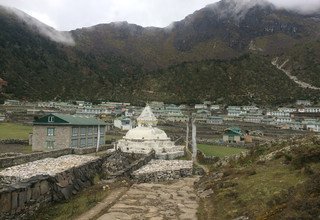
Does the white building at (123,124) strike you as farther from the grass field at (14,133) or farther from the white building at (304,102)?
the white building at (304,102)

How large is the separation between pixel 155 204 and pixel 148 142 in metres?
24.3

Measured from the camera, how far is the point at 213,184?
17.9 metres

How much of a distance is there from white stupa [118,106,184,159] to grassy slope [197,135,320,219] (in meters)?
17.2

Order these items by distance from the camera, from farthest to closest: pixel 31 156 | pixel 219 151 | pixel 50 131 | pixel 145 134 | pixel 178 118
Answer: pixel 178 118 → pixel 219 151 → pixel 145 134 → pixel 50 131 → pixel 31 156

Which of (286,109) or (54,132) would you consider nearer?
(54,132)

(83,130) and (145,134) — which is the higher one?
(83,130)

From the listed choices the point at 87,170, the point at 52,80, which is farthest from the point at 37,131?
the point at 52,80

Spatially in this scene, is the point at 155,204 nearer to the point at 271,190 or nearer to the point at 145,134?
the point at 271,190

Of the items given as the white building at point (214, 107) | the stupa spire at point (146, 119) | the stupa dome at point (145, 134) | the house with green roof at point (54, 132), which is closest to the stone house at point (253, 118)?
the white building at point (214, 107)

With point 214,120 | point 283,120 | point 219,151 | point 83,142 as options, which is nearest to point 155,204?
point 83,142

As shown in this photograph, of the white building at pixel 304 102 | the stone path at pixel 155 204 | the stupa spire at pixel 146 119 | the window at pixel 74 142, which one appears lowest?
the stone path at pixel 155 204

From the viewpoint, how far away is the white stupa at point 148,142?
37.1m

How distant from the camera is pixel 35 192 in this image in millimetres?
13984

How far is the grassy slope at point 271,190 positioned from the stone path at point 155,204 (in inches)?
21.7
